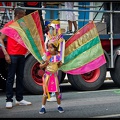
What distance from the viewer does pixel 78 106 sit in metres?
7.11

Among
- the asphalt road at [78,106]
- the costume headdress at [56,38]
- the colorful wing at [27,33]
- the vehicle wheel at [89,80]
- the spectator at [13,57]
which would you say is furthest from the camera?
the vehicle wheel at [89,80]

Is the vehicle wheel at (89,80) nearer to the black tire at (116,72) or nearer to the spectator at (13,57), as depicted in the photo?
the black tire at (116,72)

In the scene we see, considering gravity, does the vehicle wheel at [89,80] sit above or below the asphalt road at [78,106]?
above

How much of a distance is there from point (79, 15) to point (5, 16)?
264 cm

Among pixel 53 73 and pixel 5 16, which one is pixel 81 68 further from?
pixel 5 16

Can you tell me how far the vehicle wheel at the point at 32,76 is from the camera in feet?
27.0

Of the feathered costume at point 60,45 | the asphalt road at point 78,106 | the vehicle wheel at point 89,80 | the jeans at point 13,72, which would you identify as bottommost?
the asphalt road at point 78,106

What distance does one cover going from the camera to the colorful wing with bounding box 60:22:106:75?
6860 mm

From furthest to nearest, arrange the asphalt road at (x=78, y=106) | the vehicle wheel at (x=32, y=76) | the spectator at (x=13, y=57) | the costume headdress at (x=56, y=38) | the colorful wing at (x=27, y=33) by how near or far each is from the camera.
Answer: the vehicle wheel at (x=32, y=76)
the spectator at (x=13, y=57)
the colorful wing at (x=27, y=33)
the costume headdress at (x=56, y=38)
the asphalt road at (x=78, y=106)

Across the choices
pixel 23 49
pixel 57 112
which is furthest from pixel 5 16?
pixel 57 112

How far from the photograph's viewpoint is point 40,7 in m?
8.38

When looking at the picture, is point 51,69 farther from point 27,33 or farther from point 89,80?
point 89,80

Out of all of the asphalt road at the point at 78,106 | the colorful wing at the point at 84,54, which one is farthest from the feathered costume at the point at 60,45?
the asphalt road at the point at 78,106

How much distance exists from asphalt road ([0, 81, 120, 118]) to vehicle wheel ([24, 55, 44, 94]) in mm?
188
